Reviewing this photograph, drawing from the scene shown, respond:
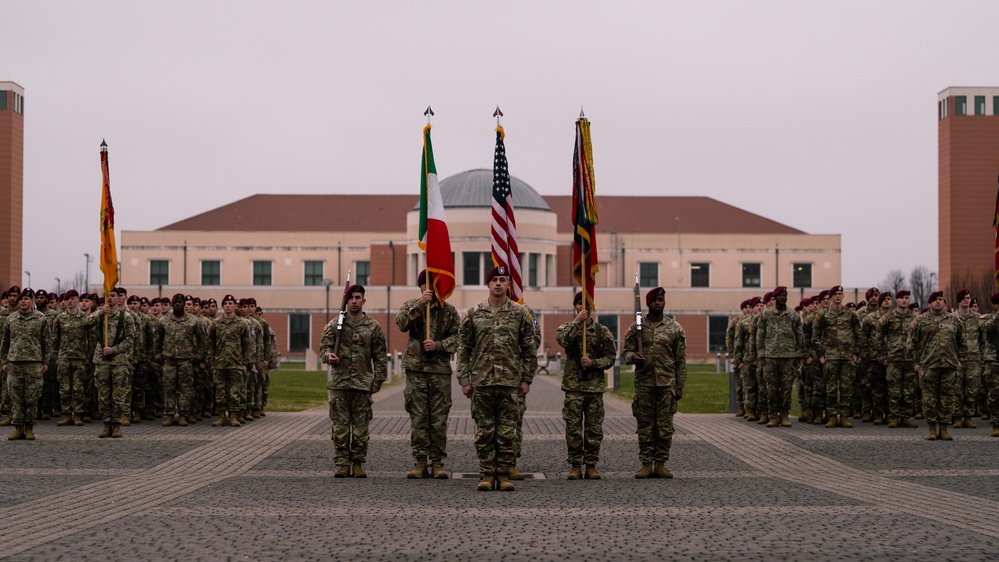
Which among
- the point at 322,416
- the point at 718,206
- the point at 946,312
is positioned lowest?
the point at 322,416

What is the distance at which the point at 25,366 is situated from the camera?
17922 mm

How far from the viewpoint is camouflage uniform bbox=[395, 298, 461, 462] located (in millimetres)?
13781

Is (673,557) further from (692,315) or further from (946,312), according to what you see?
(692,315)

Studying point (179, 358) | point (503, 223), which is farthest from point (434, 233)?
point (179, 358)

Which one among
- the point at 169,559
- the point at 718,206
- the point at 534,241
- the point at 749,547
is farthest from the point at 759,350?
the point at 718,206

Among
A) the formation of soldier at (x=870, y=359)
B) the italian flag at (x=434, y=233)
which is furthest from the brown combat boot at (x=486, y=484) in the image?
the formation of soldier at (x=870, y=359)

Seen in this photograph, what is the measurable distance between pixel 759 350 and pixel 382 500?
35.7ft

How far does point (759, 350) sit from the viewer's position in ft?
69.2

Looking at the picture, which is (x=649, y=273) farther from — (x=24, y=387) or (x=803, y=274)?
(x=24, y=387)

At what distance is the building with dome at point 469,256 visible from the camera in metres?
81.2

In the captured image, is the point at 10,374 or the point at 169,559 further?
the point at 10,374

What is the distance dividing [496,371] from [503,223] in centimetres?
284

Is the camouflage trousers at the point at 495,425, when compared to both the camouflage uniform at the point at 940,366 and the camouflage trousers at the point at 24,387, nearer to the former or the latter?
the camouflage trousers at the point at 24,387

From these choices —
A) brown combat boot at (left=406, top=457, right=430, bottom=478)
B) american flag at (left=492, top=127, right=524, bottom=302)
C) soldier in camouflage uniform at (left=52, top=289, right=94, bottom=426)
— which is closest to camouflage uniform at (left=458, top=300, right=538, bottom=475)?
brown combat boot at (left=406, top=457, right=430, bottom=478)
